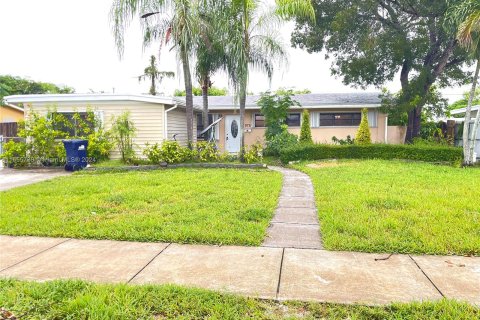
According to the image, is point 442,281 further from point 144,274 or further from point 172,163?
point 172,163

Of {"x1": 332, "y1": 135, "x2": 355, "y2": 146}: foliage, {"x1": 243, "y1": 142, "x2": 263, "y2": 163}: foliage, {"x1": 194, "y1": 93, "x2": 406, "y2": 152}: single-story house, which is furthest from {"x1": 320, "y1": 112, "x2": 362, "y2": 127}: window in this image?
{"x1": 243, "y1": 142, "x2": 263, "y2": 163}: foliage

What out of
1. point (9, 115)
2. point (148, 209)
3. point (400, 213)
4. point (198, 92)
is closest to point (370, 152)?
point (400, 213)

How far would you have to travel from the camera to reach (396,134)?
16578 millimetres

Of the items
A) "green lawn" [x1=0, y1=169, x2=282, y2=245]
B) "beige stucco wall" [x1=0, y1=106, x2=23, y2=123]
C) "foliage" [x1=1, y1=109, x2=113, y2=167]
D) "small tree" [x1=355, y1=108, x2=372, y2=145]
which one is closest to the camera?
"green lawn" [x1=0, y1=169, x2=282, y2=245]

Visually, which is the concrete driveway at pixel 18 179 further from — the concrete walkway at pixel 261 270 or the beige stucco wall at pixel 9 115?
the beige stucco wall at pixel 9 115

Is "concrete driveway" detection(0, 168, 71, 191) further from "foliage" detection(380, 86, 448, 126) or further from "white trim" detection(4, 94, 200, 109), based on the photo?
"foliage" detection(380, 86, 448, 126)

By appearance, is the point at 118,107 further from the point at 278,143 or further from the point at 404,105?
the point at 404,105

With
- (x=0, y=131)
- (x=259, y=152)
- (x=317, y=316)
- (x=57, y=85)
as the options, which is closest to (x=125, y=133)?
(x=259, y=152)

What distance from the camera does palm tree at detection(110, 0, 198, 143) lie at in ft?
33.0

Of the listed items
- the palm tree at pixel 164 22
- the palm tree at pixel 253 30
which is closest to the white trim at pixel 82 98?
the palm tree at pixel 164 22

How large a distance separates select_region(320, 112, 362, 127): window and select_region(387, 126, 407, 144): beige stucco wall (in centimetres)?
193

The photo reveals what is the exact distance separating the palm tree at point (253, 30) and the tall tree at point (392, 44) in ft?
14.3

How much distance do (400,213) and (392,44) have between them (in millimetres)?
10971

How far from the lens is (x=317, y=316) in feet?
7.40
